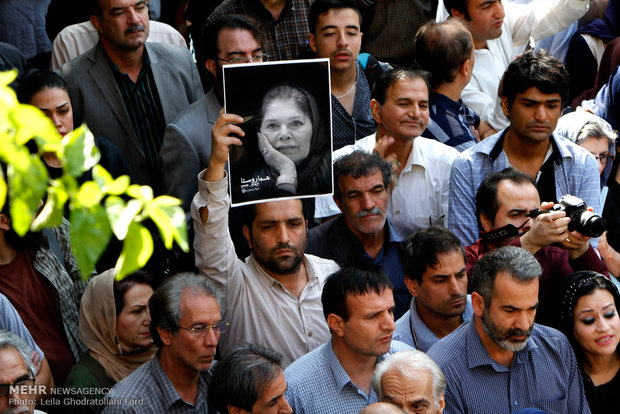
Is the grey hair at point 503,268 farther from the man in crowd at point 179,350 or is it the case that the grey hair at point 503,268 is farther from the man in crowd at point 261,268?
the man in crowd at point 179,350

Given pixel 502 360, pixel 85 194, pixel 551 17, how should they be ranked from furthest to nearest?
pixel 551 17
pixel 502 360
pixel 85 194

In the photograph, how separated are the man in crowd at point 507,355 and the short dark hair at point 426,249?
0.31m

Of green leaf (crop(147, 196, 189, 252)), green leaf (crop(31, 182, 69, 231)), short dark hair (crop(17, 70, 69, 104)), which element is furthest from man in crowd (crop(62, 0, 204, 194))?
green leaf (crop(147, 196, 189, 252))

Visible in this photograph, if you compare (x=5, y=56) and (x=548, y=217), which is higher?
(x=5, y=56)

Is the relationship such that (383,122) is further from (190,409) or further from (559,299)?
(190,409)

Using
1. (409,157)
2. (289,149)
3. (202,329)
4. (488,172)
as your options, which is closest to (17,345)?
(202,329)

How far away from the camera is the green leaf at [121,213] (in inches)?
71.9

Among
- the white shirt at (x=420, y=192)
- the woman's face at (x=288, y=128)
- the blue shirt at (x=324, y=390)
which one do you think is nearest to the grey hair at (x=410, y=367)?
the blue shirt at (x=324, y=390)

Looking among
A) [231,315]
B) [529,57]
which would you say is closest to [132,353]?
[231,315]

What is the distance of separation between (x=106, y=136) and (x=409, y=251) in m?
1.93

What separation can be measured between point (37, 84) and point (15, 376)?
1.88 m

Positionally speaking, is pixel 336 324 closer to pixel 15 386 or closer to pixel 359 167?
pixel 359 167

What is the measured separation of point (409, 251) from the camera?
4.79 m

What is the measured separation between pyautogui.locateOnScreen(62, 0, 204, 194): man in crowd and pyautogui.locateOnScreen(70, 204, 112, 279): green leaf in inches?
142
